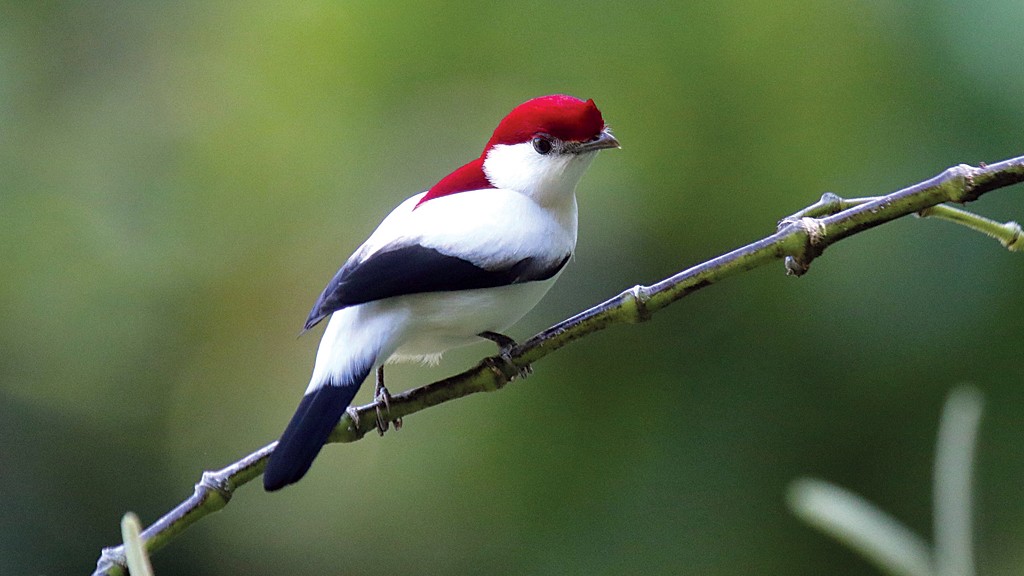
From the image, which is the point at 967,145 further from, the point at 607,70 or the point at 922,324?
the point at 607,70

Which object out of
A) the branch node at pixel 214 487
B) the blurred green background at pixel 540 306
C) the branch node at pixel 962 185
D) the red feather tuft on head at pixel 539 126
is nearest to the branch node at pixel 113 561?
the branch node at pixel 214 487

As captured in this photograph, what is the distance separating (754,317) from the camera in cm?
332

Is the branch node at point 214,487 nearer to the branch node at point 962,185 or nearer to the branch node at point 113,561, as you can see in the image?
the branch node at point 113,561

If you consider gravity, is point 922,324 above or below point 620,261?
below

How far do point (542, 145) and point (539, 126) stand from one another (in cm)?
5

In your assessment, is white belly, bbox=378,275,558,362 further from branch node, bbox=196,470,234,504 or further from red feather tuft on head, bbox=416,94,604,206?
branch node, bbox=196,470,234,504

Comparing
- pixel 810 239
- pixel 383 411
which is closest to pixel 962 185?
pixel 810 239

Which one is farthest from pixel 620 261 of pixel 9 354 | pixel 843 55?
pixel 9 354

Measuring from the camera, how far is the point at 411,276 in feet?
5.74

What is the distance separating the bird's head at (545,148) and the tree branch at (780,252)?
0.73 metres

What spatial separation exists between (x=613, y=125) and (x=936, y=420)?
137 centimetres

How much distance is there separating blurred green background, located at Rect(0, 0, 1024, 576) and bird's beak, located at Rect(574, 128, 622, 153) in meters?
1.25

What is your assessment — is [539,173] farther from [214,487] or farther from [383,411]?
[214,487]

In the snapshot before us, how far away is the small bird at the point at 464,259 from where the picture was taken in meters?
1.70
